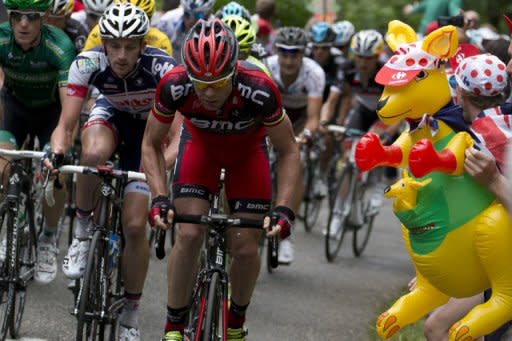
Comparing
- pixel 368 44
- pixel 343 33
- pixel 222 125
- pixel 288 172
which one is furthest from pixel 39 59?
pixel 343 33

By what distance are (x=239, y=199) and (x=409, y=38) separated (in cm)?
141

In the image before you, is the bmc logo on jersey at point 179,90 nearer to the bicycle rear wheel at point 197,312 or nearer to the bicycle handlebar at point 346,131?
the bicycle rear wheel at point 197,312

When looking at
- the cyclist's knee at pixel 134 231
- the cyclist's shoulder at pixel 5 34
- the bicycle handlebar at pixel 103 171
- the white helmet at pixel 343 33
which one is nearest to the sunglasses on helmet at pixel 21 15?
the cyclist's shoulder at pixel 5 34

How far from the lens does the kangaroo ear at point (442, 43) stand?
239 inches

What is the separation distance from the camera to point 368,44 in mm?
12516

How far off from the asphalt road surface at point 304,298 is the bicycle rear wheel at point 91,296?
988 mm

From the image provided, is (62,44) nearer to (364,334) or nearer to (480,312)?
(364,334)

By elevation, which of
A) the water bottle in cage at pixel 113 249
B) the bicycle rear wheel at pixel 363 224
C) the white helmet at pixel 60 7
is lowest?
the bicycle rear wheel at pixel 363 224

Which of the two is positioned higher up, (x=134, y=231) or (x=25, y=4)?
(x=25, y=4)

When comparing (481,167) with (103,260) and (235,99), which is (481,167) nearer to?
A: (235,99)

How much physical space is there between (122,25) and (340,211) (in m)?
5.27

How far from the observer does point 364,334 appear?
30.5ft

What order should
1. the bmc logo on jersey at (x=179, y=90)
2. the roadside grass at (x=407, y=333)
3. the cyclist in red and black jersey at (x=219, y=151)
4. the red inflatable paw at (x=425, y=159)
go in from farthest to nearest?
the roadside grass at (x=407, y=333), the bmc logo on jersey at (x=179, y=90), the cyclist in red and black jersey at (x=219, y=151), the red inflatable paw at (x=425, y=159)

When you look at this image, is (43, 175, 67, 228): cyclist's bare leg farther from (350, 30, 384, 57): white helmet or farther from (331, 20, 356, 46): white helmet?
(331, 20, 356, 46): white helmet
